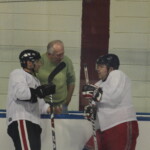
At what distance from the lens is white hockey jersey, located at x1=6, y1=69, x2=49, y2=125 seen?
143 inches

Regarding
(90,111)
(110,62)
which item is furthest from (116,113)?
(110,62)

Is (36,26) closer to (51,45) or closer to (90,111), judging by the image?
(51,45)

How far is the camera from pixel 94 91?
370 centimetres

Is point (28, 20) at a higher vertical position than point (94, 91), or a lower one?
higher

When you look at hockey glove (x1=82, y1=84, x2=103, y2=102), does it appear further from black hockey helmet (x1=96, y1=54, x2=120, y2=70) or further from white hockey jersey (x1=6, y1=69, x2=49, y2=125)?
white hockey jersey (x1=6, y1=69, x2=49, y2=125)

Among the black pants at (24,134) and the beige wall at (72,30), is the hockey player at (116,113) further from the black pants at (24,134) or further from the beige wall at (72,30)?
the beige wall at (72,30)

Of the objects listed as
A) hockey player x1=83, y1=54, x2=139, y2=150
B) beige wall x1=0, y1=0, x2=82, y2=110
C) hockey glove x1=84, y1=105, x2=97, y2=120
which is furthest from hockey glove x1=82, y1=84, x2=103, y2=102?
beige wall x1=0, y1=0, x2=82, y2=110

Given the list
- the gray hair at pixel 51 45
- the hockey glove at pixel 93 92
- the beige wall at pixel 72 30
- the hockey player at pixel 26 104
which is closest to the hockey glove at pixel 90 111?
the hockey glove at pixel 93 92

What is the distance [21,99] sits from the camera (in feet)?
12.0

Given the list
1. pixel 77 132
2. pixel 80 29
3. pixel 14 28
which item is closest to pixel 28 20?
pixel 14 28

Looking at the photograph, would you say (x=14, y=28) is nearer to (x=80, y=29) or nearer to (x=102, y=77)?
(x=80, y=29)

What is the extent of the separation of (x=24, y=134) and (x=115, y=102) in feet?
2.14

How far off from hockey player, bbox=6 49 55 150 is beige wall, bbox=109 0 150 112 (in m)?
1.09

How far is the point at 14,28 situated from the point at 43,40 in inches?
10.6
